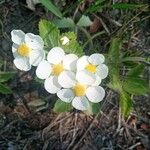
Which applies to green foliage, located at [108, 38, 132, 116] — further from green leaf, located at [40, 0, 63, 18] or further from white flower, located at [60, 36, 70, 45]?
green leaf, located at [40, 0, 63, 18]

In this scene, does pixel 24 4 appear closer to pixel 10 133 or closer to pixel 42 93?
pixel 42 93

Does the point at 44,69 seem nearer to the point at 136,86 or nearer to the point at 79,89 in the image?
the point at 79,89

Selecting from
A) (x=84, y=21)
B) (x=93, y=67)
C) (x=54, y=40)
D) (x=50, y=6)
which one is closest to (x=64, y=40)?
(x=54, y=40)

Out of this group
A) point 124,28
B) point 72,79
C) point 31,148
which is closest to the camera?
point 72,79

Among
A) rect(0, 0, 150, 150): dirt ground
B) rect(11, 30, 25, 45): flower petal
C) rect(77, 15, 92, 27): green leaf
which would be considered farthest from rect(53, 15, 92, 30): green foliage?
rect(11, 30, 25, 45): flower petal

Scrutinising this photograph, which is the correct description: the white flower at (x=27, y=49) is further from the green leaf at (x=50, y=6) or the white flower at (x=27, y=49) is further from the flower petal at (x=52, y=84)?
the green leaf at (x=50, y=6)

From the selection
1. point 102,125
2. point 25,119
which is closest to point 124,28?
point 102,125

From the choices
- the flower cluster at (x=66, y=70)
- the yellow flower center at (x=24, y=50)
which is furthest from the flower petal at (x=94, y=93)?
the yellow flower center at (x=24, y=50)
